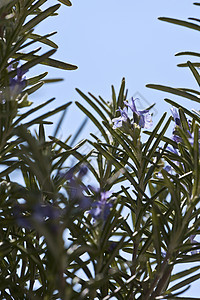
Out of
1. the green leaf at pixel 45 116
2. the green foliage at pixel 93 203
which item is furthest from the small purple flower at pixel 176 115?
the green leaf at pixel 45 116

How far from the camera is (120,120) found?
→ 1.20 m

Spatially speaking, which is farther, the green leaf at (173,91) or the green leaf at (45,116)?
the green leaf at (173,91)

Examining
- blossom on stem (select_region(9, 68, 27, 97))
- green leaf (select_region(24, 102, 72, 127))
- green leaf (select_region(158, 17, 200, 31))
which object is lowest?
green leaf (select_region(24, 102, 72, 127))

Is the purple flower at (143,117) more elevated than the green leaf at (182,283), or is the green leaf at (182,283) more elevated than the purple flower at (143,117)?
the purple flower at (143,117)

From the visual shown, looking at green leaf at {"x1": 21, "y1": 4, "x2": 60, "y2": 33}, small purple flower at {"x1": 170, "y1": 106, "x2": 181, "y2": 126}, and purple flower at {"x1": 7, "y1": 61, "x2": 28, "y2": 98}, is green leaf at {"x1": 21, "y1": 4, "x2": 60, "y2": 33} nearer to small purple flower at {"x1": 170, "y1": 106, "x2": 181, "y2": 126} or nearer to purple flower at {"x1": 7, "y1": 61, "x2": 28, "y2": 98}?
purple flower at {"x1": 7, "y1": 61, "x2": 28, "y2": 98}

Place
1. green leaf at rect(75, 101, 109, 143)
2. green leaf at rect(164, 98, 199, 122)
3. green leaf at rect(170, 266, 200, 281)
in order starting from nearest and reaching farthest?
1. green leaf at rect(170, 266, 200, 281)
2. green leaf at rect(164, 98, 199, 122)
3. green leaf at rect(75, 101, 109, 143)

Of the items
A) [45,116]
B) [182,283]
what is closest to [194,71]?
[45,116]

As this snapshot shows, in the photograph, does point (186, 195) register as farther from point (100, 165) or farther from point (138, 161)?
point (100, 165)

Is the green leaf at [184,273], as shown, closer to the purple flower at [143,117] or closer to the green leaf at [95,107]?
the purple flower at [143,117]

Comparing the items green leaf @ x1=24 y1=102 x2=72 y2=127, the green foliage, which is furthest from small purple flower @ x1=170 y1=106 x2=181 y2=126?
green leaf @ x1=24 y1=102 x2=72 y2=127

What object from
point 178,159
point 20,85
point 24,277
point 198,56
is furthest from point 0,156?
point 198,56

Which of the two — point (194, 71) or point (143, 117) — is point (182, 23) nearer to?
point (194, 71)

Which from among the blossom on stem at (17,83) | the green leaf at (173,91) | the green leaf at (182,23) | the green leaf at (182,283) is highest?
the green leaf at (182,23)

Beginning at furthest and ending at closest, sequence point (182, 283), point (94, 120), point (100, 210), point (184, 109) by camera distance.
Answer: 1. point (94, 120)
2. point (184, 109)
3. point (182, 283)
4. point (100, 210)
